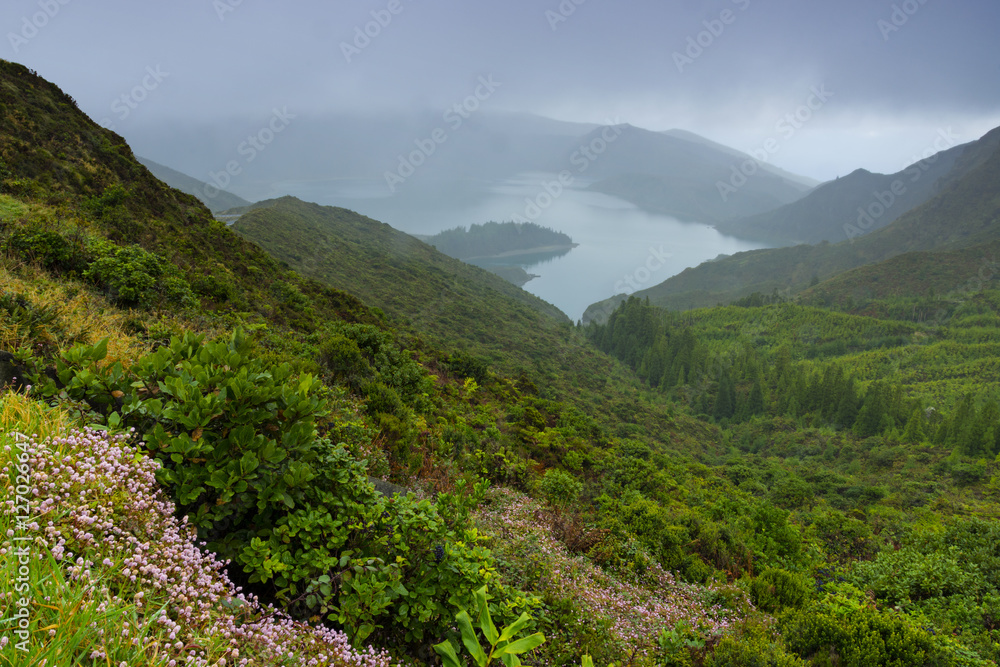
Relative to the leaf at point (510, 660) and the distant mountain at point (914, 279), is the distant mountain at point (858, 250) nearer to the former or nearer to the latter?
the distant mountain at point (914, 279)

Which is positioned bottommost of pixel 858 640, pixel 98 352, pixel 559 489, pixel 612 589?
pixel 612 589

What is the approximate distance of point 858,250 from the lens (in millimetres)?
169000

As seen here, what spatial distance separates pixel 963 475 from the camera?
29.7m

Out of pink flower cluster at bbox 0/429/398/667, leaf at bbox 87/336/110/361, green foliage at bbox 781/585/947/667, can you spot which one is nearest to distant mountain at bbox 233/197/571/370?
green foliage at bbox 781/585/947/667

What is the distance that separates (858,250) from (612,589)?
21428cm

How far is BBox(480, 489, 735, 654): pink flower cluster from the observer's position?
384 centimetres

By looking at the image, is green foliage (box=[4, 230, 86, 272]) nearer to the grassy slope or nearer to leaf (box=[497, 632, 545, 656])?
the grassy slope

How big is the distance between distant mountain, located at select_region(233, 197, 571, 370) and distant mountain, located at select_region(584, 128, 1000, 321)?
338 feet

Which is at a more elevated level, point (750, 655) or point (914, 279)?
point (914, 279)

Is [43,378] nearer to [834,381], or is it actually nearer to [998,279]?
[834,381]

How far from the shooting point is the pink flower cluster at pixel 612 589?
12.6 feet

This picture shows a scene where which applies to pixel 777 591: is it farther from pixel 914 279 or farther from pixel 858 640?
pixel 914 279

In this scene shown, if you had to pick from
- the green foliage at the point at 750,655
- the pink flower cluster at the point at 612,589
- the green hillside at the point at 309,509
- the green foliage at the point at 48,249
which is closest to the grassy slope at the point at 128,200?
the green hillside at the point at 309,509

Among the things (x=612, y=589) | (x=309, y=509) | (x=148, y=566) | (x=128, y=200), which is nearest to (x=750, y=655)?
(x=612, y=589)
